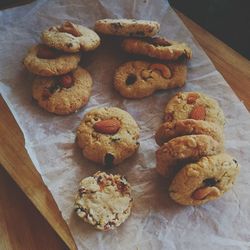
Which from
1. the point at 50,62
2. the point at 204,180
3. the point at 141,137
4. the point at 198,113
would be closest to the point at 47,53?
the point at 50,62

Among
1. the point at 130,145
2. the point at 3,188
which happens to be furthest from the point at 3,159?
the point at 130,145

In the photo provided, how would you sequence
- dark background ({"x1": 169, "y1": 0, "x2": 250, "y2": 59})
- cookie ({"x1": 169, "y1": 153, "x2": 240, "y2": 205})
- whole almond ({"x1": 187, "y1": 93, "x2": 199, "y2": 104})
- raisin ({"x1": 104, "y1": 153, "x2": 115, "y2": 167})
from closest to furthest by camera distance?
cookie ({"x1": 169, "y1": 153, "x2": 240, "y2": 205}) < raisin ({"x1": 104, "y1": 153, "x2": 115, "y2": 167}) < whole almond ({"x1": 187, "y1": 93, "x2": 199, "y2": 104}) < dark background ({"x1": 169, "y1": 0, "x2": 250, "y2": 59})

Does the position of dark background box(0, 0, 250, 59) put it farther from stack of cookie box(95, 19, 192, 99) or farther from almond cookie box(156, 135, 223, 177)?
almond cookie box(156, 135, 223, 177)

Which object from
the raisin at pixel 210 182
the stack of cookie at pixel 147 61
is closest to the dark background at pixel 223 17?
the stack of cookie at pixel 147 61

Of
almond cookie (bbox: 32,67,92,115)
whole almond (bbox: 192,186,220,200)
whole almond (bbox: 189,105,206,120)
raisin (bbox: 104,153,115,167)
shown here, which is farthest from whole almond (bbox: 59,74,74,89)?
whole almond (bbox: 192,186,220,200)

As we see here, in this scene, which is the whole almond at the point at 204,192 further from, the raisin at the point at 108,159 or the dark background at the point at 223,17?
the dark background at the point at 223,17

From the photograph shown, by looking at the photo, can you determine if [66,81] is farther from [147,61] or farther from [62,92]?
[147,61]
